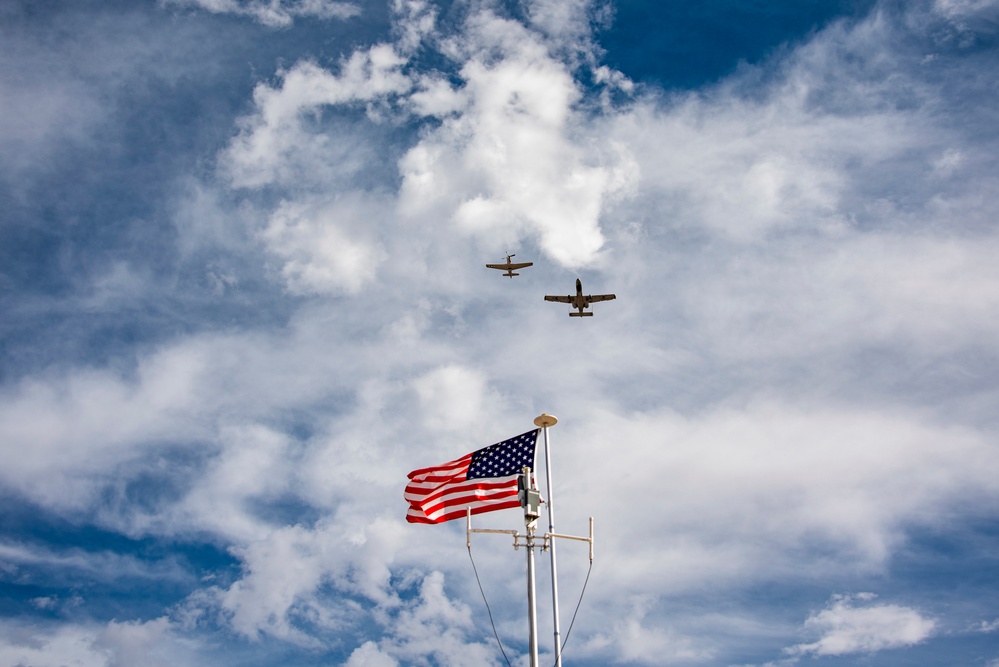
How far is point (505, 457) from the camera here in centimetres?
3297

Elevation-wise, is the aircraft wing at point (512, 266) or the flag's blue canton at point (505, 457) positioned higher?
the aircraft wing at point (512, 266)

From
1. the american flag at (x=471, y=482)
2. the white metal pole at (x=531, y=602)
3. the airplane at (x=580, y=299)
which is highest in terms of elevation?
the airplane at (x=580, y=299)

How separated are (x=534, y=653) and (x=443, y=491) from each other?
8.84 metres

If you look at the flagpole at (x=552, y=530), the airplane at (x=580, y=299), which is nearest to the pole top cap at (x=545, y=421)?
the flagpole at (x=552, y=530)

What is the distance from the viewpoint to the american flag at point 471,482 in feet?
107

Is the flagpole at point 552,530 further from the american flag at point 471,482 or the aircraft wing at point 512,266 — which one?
the aircraft wing at point 512,266

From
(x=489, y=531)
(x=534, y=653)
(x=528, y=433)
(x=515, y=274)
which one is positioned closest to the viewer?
(x=534, y=653)

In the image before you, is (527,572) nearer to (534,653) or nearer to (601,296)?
(534,653)

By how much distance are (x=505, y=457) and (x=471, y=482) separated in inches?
65.4

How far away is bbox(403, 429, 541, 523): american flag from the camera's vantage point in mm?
32625

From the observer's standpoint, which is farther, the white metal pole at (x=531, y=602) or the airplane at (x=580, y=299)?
the airplane at (x=580, y=299)

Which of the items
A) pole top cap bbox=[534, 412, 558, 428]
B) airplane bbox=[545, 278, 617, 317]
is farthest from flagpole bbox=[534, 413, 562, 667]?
airplane bbox=[545, 278, 617, 317]

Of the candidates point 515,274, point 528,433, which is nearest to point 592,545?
point 528,433

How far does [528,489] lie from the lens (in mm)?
28234
